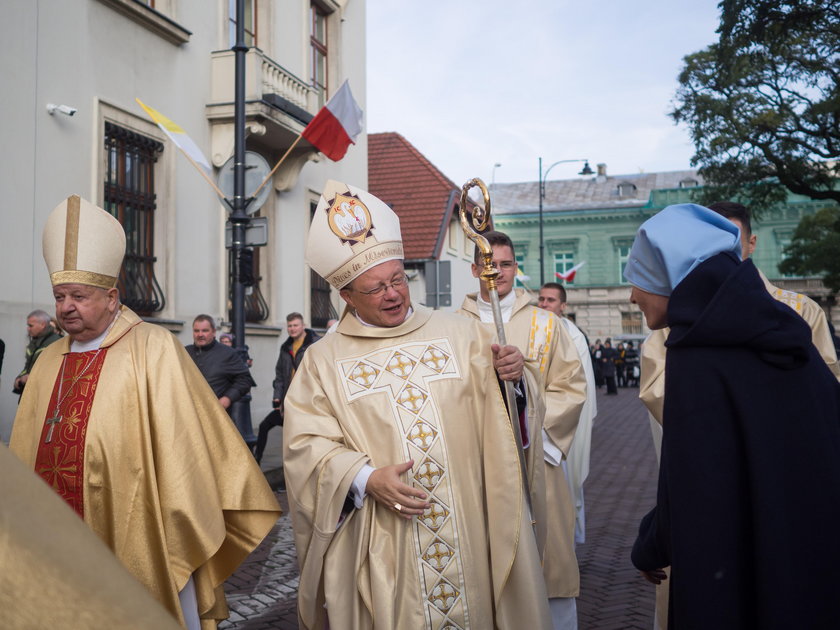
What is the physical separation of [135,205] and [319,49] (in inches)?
269

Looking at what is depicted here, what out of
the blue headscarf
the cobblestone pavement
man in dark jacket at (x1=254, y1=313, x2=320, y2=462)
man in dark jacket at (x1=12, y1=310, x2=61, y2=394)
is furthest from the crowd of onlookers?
the blue headscarf

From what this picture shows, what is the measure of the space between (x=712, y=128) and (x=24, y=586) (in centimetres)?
2275

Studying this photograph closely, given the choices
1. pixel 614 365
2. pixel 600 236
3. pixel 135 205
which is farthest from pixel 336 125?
pixel 600 236

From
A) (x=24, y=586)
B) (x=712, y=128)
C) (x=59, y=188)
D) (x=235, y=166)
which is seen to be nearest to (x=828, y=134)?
(x=712, y=128)

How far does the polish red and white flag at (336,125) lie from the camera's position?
38.8 feet

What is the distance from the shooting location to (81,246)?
360cm

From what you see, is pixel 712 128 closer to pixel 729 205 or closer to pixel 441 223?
pixel 441 223

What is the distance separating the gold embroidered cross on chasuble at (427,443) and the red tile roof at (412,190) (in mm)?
20618

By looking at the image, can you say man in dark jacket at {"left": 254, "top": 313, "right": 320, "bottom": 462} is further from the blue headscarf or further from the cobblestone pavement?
the blue headscarf

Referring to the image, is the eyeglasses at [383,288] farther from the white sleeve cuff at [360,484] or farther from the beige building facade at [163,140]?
the beige building facade at [163,140]

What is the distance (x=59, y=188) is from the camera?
32.1 feet

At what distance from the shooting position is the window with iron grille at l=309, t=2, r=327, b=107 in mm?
16453

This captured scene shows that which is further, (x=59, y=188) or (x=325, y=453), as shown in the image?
(x=59, y=188)

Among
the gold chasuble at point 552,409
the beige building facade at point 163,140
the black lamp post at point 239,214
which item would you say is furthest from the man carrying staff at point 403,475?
the beige building facade at point 163,140
